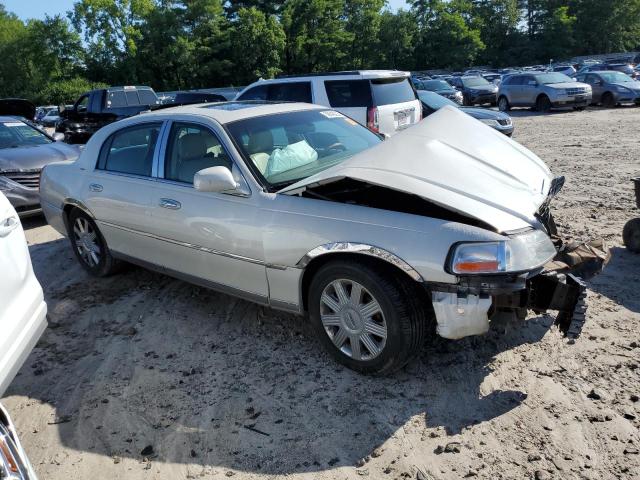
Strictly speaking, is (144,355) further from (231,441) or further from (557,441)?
(557,441)

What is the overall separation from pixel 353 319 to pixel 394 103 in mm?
6211

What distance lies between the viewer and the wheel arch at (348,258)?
9.90ft

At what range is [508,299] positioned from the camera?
300 cm

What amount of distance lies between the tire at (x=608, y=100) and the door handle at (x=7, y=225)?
2275cm

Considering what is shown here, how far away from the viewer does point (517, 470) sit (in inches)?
101

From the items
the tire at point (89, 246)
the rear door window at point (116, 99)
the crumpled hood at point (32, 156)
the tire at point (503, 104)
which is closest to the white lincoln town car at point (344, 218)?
the tire at point (89, 246)

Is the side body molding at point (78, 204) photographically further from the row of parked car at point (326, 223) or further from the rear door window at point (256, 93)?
the rear door window at point (256, 93)

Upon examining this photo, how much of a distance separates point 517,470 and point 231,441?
58.9 inches

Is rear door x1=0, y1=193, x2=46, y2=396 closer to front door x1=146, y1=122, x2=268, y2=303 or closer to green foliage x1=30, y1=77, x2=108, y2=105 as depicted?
front door x1=146, y1=122, x2=268, y2=303

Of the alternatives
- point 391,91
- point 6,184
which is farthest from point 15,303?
point 391,91

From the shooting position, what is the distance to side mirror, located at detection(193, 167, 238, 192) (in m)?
3.54

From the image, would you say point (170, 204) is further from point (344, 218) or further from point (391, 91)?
point (391, 91)

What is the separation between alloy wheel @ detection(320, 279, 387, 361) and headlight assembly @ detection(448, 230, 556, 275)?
1.88ft

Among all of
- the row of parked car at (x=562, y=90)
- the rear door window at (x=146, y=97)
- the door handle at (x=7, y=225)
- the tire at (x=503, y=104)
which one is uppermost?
the door handle at (x=7, y=225)
